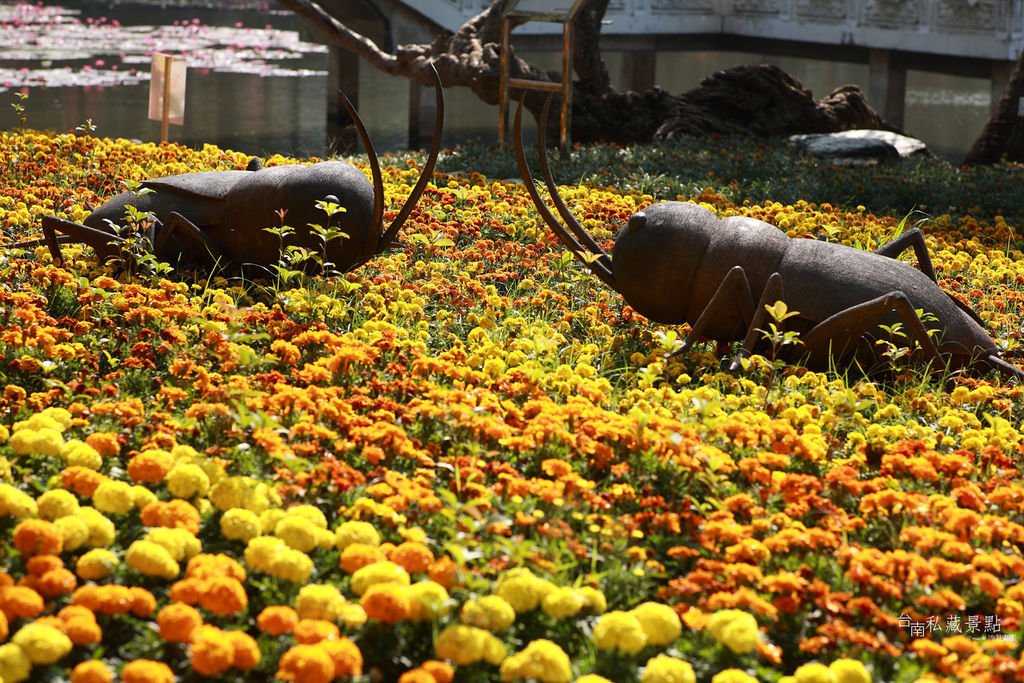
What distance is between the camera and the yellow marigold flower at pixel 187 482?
315cm

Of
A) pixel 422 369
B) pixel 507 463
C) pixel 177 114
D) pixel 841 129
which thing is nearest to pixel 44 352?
pixel 422 369

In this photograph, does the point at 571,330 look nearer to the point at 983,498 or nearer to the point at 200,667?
the point at 983,498

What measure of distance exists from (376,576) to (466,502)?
2.05ft

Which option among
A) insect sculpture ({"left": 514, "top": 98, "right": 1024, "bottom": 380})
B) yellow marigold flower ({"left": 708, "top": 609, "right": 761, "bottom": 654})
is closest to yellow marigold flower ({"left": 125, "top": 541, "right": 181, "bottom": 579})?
yellow marigold flower ({"left": 708, "top": 609, "right": 761, "bottom": 654})

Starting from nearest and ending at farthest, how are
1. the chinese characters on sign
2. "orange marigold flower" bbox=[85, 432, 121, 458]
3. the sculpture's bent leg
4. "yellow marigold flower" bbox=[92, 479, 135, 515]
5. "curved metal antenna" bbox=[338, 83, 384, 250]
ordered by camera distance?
the chinese characters on sign
"yellow marigold flower" bbox=[92, 479, 135, 515]
"orange marigold flower" bbox=[85, 432, 121, 458]
the sculpture's bent leg
"curved metal antenna" bbox=[338, 83, 384, 250]

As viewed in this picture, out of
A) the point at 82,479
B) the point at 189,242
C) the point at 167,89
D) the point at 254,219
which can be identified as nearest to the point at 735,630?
the point at 82,479

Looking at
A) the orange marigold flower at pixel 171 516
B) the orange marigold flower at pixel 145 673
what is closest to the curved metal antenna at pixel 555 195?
the orange marigold flower at pixel 171 516

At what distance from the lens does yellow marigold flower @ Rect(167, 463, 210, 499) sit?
3148 millimetres

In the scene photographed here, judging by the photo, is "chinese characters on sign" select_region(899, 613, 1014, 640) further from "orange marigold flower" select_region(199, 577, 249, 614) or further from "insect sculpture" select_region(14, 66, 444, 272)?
"insect sculpture" select_region(14, 66, 444, 272)

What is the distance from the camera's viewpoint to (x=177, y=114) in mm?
10250

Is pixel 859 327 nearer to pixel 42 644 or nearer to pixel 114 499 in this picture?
pixel 114 499

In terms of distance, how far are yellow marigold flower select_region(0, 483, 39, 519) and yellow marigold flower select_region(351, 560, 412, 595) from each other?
0.84 meters

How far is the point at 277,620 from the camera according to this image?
2576 millimetres

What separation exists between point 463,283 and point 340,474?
2631 mm
